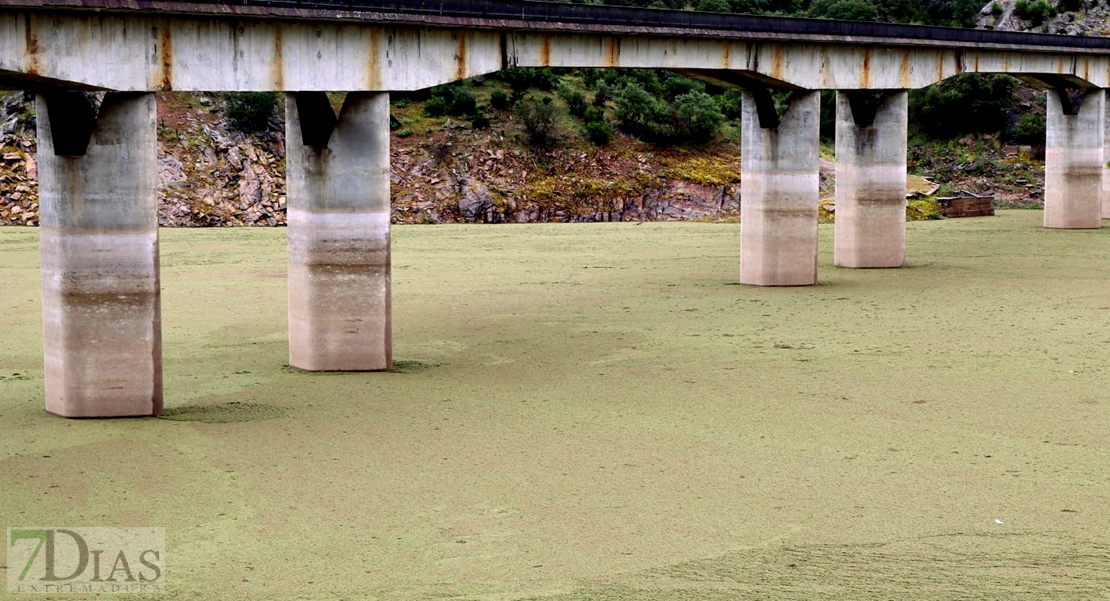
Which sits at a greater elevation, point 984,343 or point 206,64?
point 206,64

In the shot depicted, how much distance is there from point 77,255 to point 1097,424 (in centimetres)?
1432

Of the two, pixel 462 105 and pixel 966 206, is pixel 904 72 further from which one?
pixel 462 105

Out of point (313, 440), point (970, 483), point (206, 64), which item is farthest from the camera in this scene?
point (206, 64)

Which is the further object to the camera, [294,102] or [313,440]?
[294,102]

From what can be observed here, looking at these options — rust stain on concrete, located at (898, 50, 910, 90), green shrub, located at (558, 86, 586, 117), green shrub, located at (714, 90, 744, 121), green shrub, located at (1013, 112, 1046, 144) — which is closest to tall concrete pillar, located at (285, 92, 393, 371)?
rust stain on concrete, located at (898, 50, 910, 90)

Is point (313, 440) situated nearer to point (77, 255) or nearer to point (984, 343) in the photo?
point (77, 255)

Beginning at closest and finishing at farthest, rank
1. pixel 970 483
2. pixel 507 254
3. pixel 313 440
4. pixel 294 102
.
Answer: pixel 970 483
pixel 313 440
pixel 294 102
pixel 507 254

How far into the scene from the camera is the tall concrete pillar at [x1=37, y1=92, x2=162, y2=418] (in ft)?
73.1

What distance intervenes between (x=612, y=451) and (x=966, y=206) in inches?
1853

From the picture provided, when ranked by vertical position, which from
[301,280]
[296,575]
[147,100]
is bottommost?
[296,575]

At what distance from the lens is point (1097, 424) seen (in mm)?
22844

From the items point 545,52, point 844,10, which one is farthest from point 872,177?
point 844,10

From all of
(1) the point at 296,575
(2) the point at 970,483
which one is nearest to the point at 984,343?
(2) the point at 970,483

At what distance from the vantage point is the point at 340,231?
2689cm
